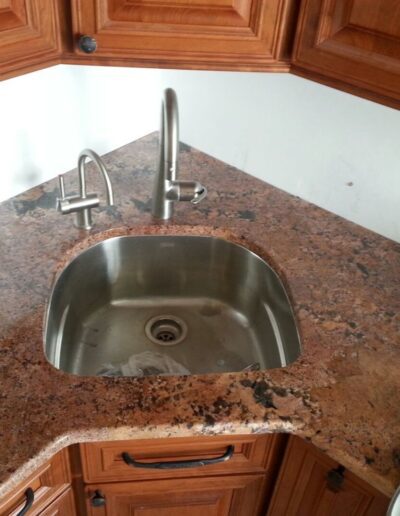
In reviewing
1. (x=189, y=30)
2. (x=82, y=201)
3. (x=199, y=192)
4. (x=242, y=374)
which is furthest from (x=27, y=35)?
(x=242, y=374)

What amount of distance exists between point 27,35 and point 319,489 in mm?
946

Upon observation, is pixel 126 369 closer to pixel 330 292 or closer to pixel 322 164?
pixel 330 292

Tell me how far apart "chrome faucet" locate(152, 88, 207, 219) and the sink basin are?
9 centimetres

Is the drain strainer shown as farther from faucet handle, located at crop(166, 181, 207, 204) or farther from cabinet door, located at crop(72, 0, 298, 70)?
cabinet door, located at crop(72, 0, 298, 70)

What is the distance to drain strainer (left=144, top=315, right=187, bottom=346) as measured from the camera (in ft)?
A: 4.17

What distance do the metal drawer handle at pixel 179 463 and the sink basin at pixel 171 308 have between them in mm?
278

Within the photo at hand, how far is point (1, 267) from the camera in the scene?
1102mm

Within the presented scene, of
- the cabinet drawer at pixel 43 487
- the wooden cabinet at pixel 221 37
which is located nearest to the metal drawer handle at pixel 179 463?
the cabinet drawer at pixel 43 487

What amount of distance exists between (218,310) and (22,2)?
843mm

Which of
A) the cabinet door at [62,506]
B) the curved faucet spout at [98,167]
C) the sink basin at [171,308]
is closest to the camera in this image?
the cabinet door at [62,506]

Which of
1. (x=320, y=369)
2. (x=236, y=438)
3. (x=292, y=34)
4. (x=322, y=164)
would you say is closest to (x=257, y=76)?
(x=322, y=164)

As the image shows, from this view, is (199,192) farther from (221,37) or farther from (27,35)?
(27,35)

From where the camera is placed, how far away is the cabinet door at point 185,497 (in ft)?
3.25

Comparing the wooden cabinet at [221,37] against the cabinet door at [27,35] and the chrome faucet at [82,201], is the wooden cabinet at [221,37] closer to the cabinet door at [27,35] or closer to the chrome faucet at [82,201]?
the cabinet door at [27,35]
